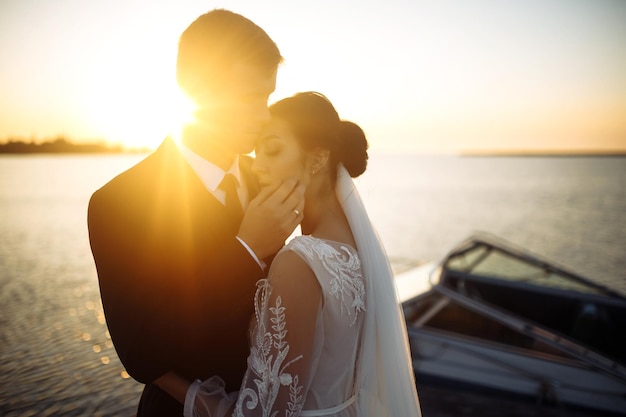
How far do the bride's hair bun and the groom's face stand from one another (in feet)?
1.78

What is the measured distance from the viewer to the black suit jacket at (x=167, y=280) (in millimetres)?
1978

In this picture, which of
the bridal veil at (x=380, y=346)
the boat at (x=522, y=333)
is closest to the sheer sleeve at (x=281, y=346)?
the bridal veil at (x=380, y=346)

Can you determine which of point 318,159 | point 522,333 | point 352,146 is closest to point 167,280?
point 318,159

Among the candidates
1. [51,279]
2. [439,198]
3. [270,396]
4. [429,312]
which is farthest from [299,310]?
[439,198]

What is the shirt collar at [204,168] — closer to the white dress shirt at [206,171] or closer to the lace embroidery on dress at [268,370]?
the white dress shirt at [206,171]

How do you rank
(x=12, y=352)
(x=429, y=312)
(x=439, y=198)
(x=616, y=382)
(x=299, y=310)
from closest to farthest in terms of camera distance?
(x=299, y=310)
(x=616, y=382)
(x=429, y=312)
(x=12, y=352)
(x=439, y=198)

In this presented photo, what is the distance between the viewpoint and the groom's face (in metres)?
2.39

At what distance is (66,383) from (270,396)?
8.12 m

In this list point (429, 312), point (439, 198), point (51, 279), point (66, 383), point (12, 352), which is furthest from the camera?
point (439, 198)

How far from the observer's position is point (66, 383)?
830 cm

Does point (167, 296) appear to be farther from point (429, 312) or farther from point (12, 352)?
point (12, 352)

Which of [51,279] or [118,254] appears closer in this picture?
[118,254]

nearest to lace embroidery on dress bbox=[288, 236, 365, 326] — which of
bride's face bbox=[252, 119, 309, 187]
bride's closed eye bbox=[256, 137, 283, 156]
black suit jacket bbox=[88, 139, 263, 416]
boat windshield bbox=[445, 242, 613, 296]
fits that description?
black suit jacket bbox=[88, 139, 263, 416]

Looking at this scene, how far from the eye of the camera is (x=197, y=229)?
2316mm
